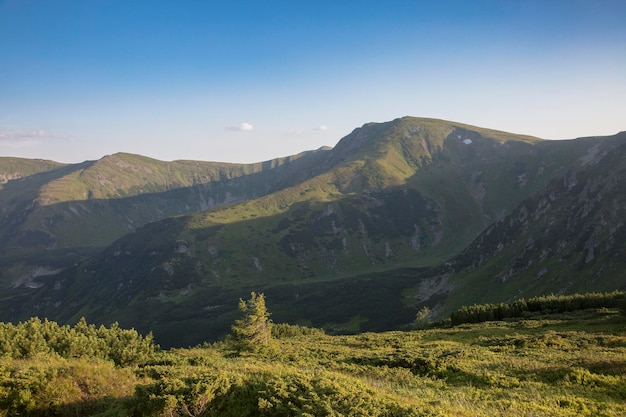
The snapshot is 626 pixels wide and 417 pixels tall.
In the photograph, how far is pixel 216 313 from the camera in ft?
633

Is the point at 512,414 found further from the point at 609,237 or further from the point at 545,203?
the point at 545,203

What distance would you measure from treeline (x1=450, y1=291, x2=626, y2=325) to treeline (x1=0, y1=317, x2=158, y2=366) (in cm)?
6870

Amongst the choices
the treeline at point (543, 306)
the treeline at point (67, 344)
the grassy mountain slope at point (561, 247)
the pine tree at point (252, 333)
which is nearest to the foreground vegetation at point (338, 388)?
the treeline at point (67, 344)

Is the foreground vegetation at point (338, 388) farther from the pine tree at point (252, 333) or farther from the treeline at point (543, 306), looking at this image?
the treeline at point (543, 306)

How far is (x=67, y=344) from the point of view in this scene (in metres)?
47.9

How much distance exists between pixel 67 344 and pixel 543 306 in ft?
291

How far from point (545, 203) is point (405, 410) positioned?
21269cm

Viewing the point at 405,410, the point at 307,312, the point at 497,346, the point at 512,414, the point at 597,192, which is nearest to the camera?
the point at 405,410

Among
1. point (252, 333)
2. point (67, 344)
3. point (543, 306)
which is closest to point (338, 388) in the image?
point (67, 344)

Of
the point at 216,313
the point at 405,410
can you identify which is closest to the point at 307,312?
the point at 216,313

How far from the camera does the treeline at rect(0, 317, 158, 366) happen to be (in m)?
43.3

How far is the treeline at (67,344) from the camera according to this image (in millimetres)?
43312

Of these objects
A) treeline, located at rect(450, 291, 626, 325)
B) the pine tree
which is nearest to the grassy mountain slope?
treeline, located at rect(450, 291, 626, 325)

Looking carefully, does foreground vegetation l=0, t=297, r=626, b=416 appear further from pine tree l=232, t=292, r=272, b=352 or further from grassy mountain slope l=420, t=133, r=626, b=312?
grassy mountain slope l=420, t=133, r=626, b=312
